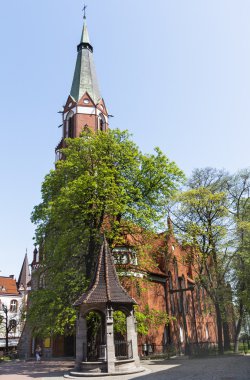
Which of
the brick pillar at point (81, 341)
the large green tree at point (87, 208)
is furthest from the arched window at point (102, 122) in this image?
the brick pillar at point (81, 341)

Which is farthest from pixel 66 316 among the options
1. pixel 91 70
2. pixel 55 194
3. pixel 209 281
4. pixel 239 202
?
pixel 91 70

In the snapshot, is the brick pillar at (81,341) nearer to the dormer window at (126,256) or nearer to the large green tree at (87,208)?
the large green tree at (87,208)

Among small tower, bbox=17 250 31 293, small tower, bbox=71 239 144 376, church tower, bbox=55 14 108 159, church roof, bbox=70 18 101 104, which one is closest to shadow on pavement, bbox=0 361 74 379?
small tower, bbox=71 239 144 376

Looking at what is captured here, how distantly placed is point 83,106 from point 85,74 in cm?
529

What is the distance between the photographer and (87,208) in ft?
67.8

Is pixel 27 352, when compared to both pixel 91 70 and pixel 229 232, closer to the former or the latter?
pixel 229 232

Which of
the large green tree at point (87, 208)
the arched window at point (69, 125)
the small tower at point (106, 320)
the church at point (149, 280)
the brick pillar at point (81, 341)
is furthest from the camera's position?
the arched window at point (69, 125)

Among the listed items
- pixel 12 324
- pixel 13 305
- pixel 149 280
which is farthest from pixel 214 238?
pixel 13 305

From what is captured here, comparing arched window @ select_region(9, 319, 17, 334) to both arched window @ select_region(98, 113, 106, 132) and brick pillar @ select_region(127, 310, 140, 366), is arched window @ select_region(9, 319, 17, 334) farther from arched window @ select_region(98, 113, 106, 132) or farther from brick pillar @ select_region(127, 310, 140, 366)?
brick pillar @ select_region(127, 310, 140, 366)

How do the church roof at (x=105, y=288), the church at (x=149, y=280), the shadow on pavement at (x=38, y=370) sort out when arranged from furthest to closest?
the church at (x=149, y=280) < the shadow on pavement at (x=38, y=370) < the church roof at (x=105, y=288)

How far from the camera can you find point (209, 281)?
2802 centimetres

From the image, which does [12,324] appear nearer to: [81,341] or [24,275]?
[24,275]

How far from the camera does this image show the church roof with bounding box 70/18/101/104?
3600cm

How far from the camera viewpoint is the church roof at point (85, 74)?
36000 mm
